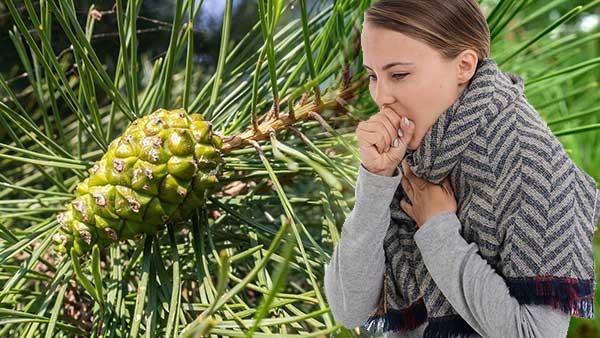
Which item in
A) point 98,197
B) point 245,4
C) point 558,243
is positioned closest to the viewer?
point 558,243

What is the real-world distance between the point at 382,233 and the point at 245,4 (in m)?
0.57

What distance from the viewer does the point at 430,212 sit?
0.27m

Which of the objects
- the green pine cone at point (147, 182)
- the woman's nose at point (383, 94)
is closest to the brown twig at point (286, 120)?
the green pine cone at point (147, 182)

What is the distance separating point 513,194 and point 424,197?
40 millimetres

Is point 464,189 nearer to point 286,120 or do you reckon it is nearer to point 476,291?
point 476,291

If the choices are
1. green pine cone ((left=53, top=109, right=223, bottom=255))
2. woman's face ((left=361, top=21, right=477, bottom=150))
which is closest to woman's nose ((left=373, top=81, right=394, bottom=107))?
woman's face ((left=361, top=21, right=477, bottom=150))

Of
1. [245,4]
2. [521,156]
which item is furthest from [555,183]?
[245,4]

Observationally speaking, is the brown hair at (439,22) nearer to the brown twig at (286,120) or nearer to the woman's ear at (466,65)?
the woman's ear at (466,65)

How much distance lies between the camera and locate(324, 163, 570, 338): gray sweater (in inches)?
9.5

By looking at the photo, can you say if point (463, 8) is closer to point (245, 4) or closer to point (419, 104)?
point (419, 104)

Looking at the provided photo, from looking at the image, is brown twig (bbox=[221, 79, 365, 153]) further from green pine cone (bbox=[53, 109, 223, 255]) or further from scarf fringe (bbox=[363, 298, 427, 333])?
scarf fringe (bbox=[363, 298, 427, 333])

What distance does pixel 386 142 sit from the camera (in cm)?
25

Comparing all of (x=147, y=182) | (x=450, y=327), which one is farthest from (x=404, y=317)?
(x=147, y=182)

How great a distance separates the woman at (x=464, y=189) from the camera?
0.24 meters
